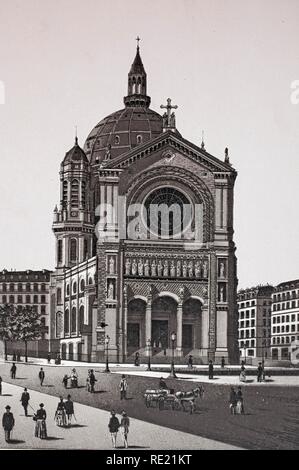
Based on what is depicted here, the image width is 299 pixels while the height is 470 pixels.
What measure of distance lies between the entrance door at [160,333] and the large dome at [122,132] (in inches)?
953

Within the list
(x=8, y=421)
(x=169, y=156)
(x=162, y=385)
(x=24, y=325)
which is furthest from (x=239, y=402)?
(x=169, y=156)

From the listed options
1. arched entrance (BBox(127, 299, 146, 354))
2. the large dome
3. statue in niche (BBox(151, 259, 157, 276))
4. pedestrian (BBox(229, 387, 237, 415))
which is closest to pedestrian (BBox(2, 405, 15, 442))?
pedestrian (BBox(229, 387, 237, 415))

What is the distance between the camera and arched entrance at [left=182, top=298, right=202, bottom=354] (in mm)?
76938

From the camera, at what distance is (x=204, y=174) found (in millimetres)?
77688

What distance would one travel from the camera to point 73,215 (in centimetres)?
7975

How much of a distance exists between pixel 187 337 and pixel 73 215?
11838 millimetres

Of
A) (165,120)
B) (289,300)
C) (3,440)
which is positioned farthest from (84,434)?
(289,300)

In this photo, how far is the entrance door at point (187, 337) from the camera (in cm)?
7631

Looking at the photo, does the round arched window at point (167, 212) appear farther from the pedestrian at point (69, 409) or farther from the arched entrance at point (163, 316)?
the pedestrian at point (69, 409)

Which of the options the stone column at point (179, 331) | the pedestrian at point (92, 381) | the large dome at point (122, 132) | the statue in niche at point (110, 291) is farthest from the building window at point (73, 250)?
the pedestrian at point (92, 381)

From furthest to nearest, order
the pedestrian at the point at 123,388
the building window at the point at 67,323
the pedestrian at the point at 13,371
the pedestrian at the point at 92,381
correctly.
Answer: the building window at the point at 67,323
the pedestrian at the point at 13,371
the pedestrian at the point at 92,381
the pedestrian at the point at 123,388

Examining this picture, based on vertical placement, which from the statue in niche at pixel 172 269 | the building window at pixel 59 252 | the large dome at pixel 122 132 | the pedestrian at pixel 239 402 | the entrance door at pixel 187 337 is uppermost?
the large dome at pixel 122 132

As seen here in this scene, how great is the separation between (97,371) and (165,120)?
29.9 metres
